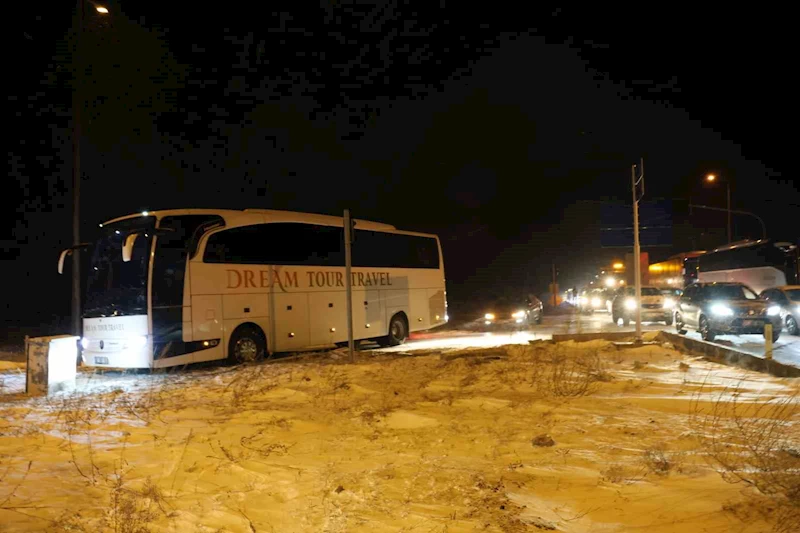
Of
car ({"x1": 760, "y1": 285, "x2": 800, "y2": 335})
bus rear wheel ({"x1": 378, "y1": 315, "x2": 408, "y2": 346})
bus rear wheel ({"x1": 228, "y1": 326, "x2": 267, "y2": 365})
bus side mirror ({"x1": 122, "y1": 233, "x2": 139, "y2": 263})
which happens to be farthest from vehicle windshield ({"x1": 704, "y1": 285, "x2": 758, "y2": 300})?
bus side mirror ({"x1": 122, "y1": 233, "x2": 139, "y2": 263})

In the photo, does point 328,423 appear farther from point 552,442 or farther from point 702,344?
point 702,344

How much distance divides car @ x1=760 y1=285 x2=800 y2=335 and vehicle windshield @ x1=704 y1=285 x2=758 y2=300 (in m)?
2.09

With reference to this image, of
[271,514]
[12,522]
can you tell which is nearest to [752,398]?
[271,514]

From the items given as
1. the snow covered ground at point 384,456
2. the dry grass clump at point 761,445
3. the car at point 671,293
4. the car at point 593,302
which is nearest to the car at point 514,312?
the car at point 671,293

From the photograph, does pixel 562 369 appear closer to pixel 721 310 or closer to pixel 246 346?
pixel 246 346

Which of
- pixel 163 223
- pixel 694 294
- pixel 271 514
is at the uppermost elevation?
pixel 163 223

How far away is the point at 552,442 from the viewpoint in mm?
6375

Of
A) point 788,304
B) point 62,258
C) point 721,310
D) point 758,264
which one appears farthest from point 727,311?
point 62,258

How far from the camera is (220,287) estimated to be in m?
14.1

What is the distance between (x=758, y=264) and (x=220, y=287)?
2548 centimetres

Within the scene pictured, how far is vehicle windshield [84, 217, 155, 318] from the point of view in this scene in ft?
42.2

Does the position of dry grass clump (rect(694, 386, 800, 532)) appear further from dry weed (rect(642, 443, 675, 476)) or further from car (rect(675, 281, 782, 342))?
car (rect(675, 281, 782, 342))

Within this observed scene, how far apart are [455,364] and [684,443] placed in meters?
6.25

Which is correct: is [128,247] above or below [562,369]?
above
